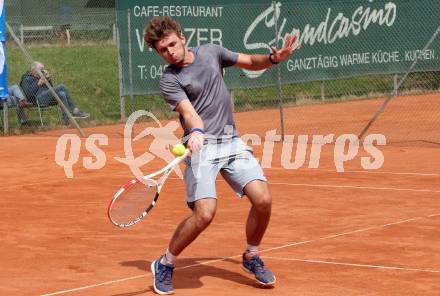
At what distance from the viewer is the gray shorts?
7.65 metres

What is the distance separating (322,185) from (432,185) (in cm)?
128

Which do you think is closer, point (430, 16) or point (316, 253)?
point (316, 253)

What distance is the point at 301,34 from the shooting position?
2280cm

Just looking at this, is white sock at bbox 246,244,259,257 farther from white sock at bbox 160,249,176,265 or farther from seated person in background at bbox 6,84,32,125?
seated person in background at bbox 6,84,32,125

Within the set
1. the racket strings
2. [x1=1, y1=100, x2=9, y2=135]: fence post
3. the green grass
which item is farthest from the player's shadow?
the green grass

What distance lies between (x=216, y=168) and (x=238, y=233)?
2409 mm

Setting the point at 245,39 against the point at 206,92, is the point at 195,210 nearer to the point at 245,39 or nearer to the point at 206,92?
the point at 206,92

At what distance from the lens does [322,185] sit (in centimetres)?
1313

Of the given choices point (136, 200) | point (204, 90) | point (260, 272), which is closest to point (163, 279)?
point (136, 200)

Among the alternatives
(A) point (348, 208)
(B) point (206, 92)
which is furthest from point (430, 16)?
(B) point (206, 92)

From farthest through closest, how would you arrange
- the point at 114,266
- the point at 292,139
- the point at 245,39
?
1. the point at 245,39
2. the point at 292,139
3. the point at 114,266

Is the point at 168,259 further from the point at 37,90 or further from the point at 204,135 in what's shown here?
the point at 37,90

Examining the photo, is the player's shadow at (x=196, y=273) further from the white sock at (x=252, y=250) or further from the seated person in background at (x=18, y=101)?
the seated person in background at (x=18, y=101)

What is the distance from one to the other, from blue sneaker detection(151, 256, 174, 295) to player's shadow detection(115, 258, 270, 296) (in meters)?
0.22
